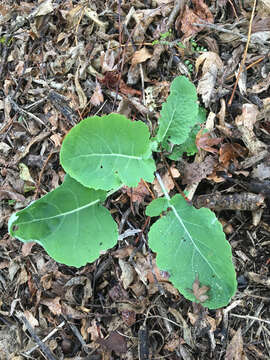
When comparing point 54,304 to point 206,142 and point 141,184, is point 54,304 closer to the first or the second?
point 141,184

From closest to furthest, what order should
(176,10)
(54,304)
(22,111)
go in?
(54,304) < (176,10) < (22,111)

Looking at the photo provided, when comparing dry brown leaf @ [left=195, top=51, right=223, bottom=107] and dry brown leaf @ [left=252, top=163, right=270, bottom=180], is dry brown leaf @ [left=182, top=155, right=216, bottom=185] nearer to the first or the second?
dry brown leaf @ [left=252, top=163, right=270, bottom=180]

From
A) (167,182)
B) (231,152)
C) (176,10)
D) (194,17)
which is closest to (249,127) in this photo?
(231,152)

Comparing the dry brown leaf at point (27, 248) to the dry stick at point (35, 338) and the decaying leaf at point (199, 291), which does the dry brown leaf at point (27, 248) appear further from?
the decaying leaf at point (199, 291)

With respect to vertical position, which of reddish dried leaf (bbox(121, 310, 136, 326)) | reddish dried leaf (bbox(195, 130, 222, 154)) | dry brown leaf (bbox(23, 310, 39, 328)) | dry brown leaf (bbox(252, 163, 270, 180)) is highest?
reddish dried leaf (bbox(195, 130, 222, 154))

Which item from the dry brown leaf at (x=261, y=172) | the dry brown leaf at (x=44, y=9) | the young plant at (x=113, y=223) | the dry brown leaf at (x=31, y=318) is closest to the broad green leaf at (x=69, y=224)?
the young plant at (x=113, y=223)

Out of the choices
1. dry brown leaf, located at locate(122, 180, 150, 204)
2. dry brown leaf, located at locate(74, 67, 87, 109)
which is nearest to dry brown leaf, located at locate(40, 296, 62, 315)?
dry brown leaf, located at locate(122, 180, 150, 204)
